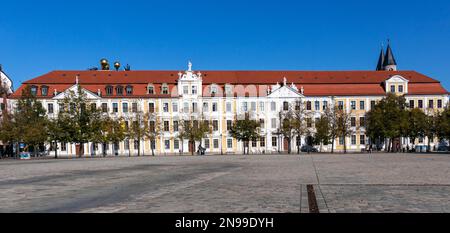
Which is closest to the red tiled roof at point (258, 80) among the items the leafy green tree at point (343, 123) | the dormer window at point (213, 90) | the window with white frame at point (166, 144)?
the dormer window at point (213, 90)

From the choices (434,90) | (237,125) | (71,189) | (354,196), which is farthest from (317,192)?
(434,90)

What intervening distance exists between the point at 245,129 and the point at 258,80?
44.8 feet

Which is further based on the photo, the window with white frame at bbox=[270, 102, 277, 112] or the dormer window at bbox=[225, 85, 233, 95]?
the window with white frame at bbox=[270, 102, 277, 112]

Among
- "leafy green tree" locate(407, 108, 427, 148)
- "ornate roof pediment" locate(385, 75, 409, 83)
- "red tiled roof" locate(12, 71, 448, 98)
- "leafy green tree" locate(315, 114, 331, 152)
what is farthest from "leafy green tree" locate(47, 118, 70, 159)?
"ornate roof pediment" locate(385, 75, 409, 83)

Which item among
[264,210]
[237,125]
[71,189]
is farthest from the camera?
[237,125]

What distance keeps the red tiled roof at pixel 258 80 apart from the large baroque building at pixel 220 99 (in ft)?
0.63

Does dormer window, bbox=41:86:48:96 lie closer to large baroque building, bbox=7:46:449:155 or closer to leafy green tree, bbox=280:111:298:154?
large baroque building, bbox=7:46:449:155

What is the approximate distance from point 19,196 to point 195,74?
67486 mm

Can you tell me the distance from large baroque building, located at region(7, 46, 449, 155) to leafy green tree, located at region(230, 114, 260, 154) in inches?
190

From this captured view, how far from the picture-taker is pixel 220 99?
80812 millimetres

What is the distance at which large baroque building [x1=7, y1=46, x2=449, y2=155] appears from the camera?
7956cm

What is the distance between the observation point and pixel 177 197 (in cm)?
1398
